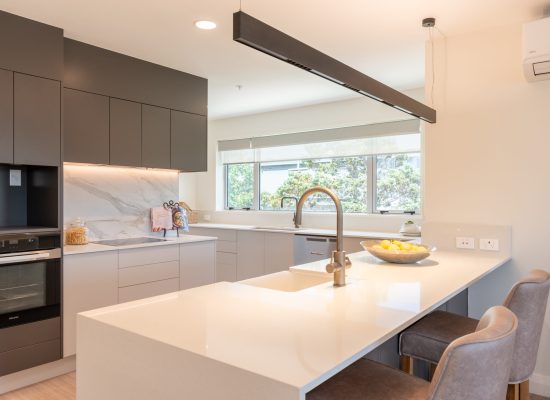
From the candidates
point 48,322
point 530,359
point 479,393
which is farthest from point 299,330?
point 48,322

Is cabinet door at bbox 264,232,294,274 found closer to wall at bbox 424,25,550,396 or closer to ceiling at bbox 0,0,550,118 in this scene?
ceiling at bbox 0,0,550,118

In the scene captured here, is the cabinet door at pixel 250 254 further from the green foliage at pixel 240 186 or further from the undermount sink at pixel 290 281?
the undermount sink at pixel 290 281

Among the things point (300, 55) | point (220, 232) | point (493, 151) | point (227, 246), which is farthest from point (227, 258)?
point (300, 55)

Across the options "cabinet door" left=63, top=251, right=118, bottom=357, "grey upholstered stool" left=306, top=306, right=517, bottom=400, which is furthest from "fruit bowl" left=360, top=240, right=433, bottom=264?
"cabinet door" left=63, top=251, right=118, bottom=357

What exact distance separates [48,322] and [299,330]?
7.72 ft

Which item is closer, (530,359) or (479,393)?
(479,393)

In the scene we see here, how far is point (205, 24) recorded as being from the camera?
2938 millimetres

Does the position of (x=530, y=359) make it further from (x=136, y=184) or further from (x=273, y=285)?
(x=136, y=184)

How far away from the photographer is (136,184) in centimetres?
410

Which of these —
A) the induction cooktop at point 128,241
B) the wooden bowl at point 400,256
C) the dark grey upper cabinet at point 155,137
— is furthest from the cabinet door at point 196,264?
the wooden bowl at point 400,256

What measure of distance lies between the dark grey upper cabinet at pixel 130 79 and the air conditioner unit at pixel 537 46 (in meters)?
2.81

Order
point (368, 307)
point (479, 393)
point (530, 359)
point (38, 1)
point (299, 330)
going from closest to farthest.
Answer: point (479, 393) < point (299, 330) < point (368, 307) < point (530, 359) < point (38, 1)

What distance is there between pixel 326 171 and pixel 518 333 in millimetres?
3775

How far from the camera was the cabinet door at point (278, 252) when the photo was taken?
16.0 feet
